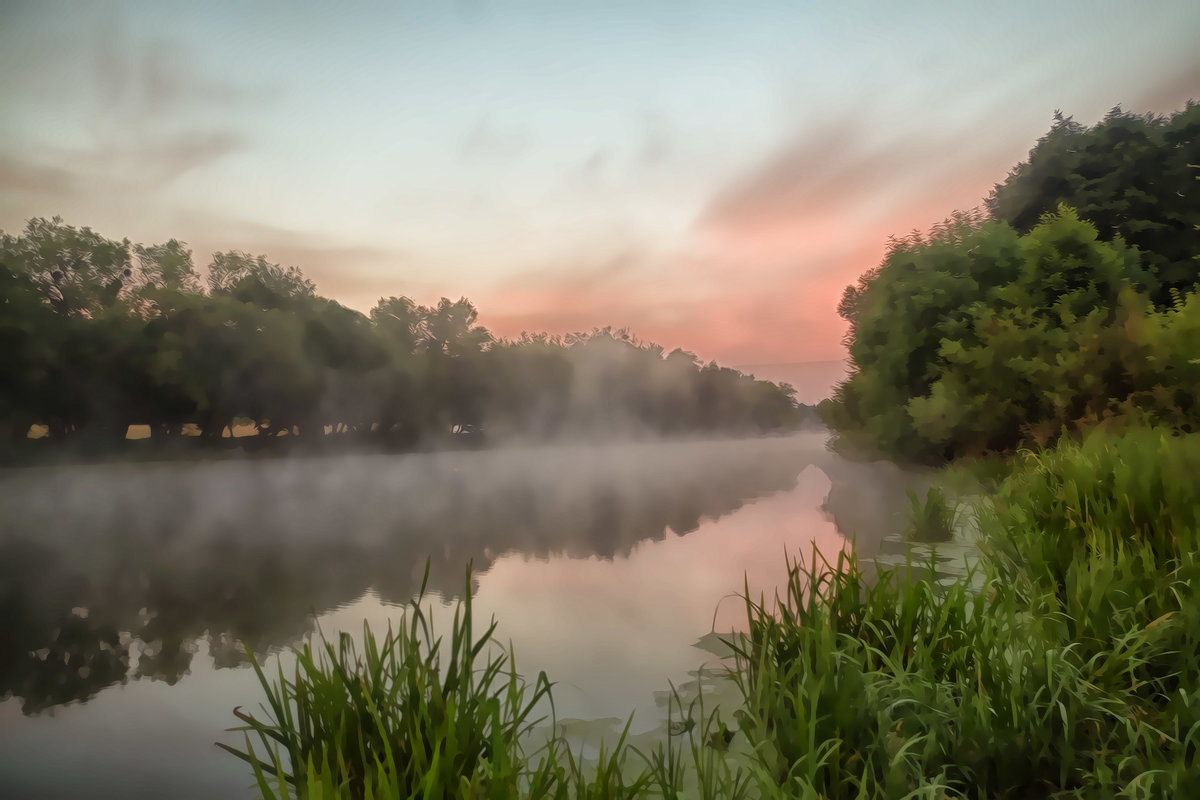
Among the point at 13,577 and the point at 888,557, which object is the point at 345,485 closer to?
the point at 13,577

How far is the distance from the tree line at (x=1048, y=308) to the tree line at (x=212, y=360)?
23779mm

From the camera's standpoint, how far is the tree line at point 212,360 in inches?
939

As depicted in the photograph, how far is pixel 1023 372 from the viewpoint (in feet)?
39.6

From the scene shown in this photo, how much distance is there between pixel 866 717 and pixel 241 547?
9.98 m

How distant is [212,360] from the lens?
1025 inches

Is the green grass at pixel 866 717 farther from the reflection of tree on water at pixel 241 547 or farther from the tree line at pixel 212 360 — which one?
the tree line at pixel 212 360

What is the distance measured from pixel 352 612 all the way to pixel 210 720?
6.48 ft

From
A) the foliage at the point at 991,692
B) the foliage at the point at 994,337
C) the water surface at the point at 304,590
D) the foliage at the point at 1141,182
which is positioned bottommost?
the water surface at the point at 304,590

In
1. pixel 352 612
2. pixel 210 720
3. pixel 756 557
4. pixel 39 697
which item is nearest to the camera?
pixel 210 720

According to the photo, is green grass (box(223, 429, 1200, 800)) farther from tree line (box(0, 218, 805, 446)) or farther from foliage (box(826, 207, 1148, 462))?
tree line (box(0, 218, 805, 446))

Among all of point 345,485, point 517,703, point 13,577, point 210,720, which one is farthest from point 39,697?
point 345,485

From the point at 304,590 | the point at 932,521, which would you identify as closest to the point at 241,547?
the point at 304,590

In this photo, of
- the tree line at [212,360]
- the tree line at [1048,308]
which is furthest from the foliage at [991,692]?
the tree line at [212,360]

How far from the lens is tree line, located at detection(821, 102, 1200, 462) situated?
10.2 metres
